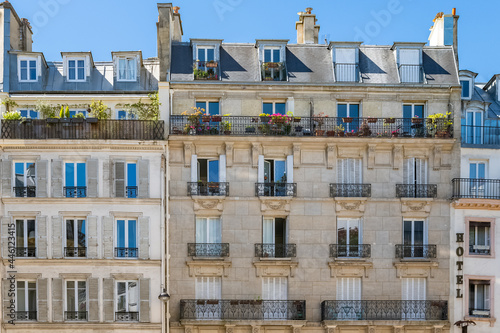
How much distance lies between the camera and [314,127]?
22.7 meters

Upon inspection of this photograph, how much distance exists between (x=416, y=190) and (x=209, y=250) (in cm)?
926

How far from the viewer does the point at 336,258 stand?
22.1m

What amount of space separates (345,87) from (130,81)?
9886mm

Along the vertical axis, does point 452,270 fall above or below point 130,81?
below


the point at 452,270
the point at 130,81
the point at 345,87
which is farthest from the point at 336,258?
the point at 130,81

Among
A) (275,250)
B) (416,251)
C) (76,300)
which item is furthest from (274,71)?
(76,300)

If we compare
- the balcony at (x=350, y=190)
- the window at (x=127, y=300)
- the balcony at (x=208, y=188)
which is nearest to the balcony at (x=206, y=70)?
the balcony at (x=208, y=188)

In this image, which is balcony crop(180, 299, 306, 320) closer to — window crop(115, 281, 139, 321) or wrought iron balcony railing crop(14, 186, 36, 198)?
window crop(115, 281, 139, 321)

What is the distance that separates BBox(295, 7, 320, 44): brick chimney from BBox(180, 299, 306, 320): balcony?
13.2 meters

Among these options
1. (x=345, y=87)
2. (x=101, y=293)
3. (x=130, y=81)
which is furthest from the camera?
(x=130, y=81)

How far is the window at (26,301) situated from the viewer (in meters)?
21.5

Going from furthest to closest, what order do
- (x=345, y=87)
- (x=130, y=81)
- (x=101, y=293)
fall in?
(x=130, y=81) → (x=345, y=87) → (x=101, y=293)

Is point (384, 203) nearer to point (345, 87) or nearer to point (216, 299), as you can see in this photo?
point (345, 87)

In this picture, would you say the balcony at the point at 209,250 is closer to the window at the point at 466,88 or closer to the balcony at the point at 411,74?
the balcony at the point at 411,74
